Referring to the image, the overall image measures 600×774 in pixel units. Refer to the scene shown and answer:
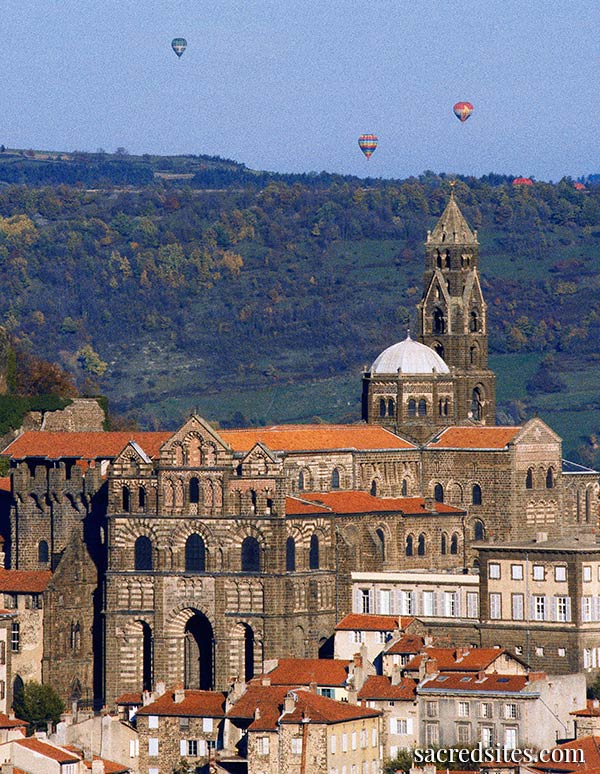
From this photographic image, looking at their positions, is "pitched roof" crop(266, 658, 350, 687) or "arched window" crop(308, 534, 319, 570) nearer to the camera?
"pitched roof" crop(266, 658, 350, 687)

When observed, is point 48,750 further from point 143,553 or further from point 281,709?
point 143,553

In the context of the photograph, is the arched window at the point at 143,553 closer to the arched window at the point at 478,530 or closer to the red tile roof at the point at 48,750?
the arched window at the point at 478,530

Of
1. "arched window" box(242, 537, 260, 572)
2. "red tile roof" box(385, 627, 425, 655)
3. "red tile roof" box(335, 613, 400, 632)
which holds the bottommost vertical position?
"red tile roof" box(385, 627, 425, 655)

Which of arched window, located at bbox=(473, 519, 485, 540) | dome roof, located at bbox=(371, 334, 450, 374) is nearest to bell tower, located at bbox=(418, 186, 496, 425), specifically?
dome roof, located at bbox=(371, 334, 450, 374)

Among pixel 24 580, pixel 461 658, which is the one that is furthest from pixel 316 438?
pixel 461 658

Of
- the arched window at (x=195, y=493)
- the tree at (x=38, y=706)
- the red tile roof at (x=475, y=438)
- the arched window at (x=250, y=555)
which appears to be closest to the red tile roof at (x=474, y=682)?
the arched window at (x=250, y=555)

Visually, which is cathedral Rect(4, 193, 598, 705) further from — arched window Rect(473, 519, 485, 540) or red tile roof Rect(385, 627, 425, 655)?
red tile roof Rect(385, 627, 425, 655)

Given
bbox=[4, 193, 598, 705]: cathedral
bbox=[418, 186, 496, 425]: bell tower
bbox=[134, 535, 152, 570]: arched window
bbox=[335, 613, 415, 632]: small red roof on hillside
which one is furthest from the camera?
bbox=[418, 186, 496, 425]: bell tower

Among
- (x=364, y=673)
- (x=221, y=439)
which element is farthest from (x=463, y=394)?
(x=364, y=673)
